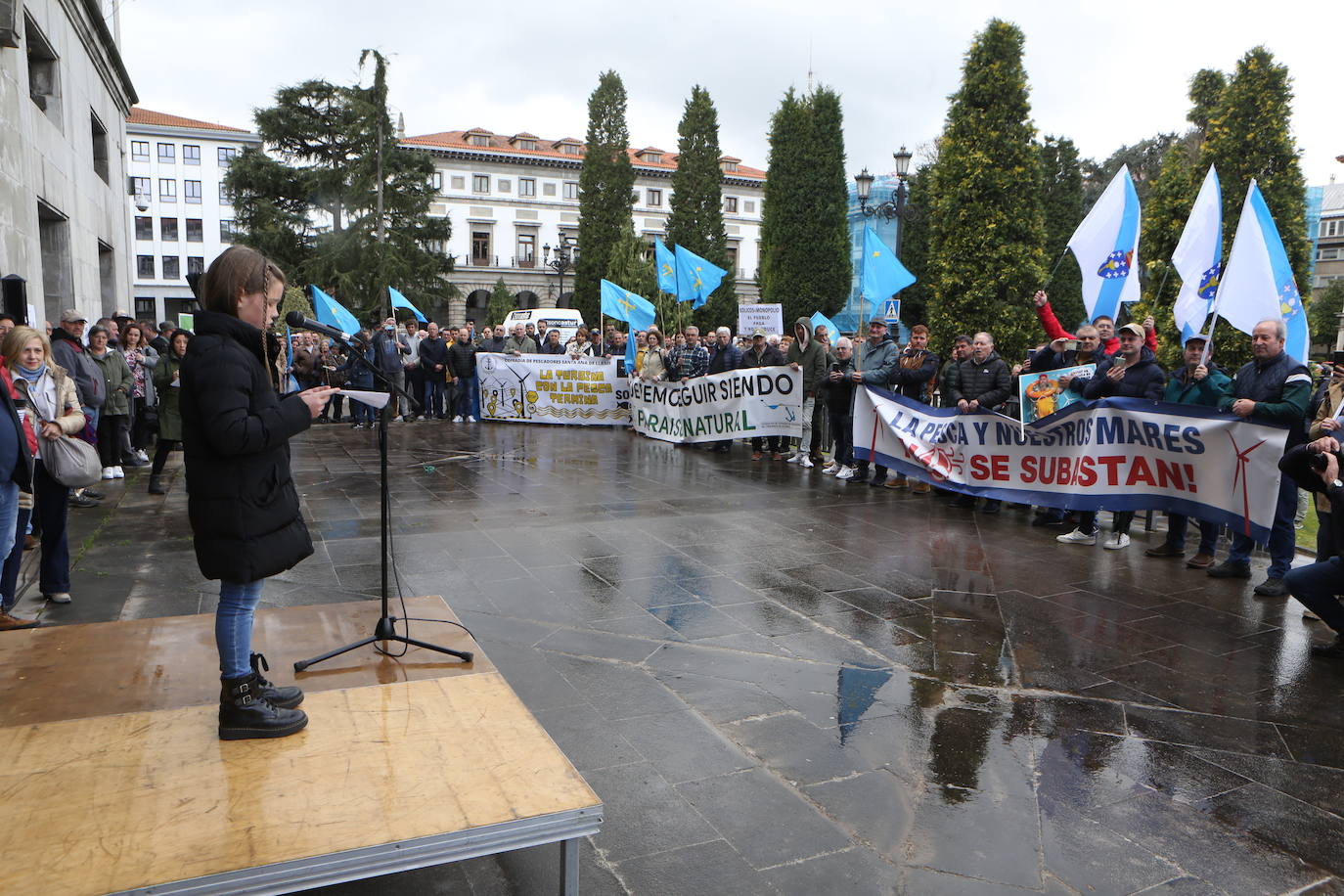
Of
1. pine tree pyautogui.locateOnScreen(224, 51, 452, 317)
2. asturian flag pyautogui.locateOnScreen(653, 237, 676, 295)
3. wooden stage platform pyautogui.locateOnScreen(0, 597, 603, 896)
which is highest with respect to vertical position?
pine tree pyautogui.locateOnScreen(224, 51, 452, 317)

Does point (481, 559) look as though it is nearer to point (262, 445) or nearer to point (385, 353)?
point (262, 445)

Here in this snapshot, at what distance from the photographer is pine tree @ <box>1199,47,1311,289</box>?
16.3 m

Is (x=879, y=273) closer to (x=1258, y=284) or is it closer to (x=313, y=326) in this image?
(x=1258, y=284)

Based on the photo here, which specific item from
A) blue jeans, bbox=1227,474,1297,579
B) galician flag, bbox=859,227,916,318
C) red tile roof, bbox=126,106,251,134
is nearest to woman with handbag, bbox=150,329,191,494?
galician flag, bbox=859,227,916,318

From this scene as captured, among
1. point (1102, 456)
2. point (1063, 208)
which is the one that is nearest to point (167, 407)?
point (1102, 456)

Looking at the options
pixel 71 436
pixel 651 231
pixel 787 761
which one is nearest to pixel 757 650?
pixel 787 761

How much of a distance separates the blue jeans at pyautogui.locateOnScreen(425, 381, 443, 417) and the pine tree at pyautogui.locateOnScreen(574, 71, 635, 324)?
1422 inches

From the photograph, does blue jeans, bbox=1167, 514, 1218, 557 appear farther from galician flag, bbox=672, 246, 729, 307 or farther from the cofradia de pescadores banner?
galician flag, bbox=672, 246, 729, 307

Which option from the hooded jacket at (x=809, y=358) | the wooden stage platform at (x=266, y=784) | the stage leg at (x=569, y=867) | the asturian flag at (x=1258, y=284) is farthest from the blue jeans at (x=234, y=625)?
the hooded jacket at (x=809, y=358)

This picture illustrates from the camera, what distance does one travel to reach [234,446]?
110 inches

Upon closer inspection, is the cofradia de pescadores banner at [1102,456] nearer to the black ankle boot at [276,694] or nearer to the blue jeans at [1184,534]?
the blue jeans at [1184,534]

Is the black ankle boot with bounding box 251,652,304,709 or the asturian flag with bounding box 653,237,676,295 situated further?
the asturian flag with bounding box 653,237,676,295

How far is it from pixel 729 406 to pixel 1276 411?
7.39m

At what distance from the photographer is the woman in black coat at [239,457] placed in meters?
2.81
